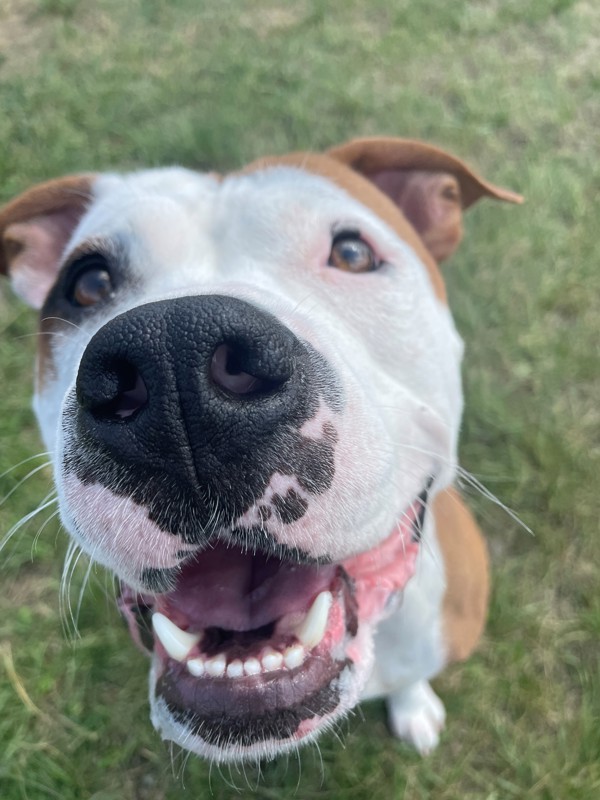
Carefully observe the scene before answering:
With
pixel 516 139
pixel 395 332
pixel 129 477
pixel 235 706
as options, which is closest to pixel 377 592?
pixel 235 706

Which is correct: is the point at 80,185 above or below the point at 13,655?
above

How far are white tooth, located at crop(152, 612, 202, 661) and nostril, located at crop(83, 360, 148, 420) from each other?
0.52 meters

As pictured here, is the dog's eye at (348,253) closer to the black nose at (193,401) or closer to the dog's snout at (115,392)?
the black nose at (193,401)

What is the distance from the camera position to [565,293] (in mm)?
3982

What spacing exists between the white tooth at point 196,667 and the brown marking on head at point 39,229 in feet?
4.45

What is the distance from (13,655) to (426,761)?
1885 millimetres

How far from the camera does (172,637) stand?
1494 millimetres

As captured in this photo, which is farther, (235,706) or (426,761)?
(426,761)

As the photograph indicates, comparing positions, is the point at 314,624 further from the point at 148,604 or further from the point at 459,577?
the point at 459,577

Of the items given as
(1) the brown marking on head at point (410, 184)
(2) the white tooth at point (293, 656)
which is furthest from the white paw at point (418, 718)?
(1) the brown marking on head at point (410, 184)

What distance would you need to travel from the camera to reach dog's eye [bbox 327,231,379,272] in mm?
1891

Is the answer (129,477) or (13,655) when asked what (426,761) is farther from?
(129,477)


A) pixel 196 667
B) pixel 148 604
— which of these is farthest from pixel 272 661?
pixel 148 604

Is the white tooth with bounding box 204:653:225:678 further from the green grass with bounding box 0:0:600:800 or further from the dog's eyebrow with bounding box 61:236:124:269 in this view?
the green grass with bounding box 0:0:600:800
